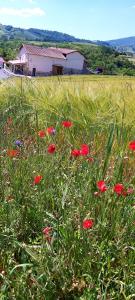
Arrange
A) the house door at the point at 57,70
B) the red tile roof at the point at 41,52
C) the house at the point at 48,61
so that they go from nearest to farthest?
the house at the point at 48,61 < the red tile roof at the point at 41,52 < the house door at the point at 57,70

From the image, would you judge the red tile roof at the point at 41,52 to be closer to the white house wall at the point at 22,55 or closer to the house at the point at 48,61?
the house at the point at 48,61

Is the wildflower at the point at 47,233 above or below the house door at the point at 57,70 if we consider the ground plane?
above

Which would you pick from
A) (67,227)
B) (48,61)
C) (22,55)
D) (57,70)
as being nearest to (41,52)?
(48,61)

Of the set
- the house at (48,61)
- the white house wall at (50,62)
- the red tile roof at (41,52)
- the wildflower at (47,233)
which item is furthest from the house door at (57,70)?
the wildflower at (47,233)

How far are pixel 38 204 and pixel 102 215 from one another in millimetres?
411

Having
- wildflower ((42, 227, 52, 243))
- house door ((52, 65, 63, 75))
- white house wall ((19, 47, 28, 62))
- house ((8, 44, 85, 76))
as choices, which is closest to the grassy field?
wildflower ((42, 227, 52, 243))

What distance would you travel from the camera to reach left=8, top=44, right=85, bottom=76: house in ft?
205

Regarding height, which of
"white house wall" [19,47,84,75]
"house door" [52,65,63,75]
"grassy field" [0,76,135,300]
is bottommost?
"house door" [52,65,63,75]

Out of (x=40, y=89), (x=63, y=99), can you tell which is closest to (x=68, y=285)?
(x=63, y=99)

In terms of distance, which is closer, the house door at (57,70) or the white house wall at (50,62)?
the white house wall at (50,62)

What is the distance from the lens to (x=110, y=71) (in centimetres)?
7438

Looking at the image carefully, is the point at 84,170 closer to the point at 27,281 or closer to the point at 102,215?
the point at 102,215

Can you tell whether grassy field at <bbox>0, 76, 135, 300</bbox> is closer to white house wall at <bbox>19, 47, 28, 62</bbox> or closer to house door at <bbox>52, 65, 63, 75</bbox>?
house door at <bbox>52, 65, 63, 75</bbox>

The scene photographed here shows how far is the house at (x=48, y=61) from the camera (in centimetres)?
6259
